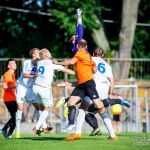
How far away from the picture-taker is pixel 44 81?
666 inches

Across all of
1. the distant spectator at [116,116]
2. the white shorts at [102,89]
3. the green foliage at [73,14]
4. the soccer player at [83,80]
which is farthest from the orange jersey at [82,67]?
the green foliage at [73,14]

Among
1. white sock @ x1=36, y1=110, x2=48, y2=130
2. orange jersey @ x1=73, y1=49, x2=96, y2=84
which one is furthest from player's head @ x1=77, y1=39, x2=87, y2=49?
white sock @ x1=36, y1=110, x2=48, y2=130

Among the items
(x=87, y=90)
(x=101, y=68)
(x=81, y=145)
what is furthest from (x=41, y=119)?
(x=81, y=145)

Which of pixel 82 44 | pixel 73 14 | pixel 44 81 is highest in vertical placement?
pixel 73 14

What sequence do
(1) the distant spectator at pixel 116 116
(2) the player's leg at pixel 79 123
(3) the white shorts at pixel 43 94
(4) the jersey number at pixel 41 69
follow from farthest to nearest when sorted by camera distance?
(1) the distant spectator at pixel 116 116 < (3) the white shorts at pixel 43 94 < (4) the jersey number at pixel 41 69 < (2) the player's leg at pixel 79 123

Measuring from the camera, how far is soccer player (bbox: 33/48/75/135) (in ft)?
54.1

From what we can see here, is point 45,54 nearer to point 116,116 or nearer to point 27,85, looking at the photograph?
point 27,85

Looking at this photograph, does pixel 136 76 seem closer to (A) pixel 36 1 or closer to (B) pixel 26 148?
(A) pixel 36 1

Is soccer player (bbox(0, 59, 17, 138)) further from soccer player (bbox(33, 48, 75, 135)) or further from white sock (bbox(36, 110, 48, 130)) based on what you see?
white sock (bbox(36, 110, 48, 130))

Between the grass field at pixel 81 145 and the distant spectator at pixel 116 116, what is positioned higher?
the grass field at pixel 81 145

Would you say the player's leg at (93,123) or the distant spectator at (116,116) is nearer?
the player's leg at (93,123)

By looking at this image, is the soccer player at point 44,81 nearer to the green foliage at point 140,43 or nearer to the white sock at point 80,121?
the white sock at point 80,121

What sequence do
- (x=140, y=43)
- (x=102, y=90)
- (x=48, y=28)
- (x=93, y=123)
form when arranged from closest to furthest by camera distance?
(x=102, y=90)
(x=93, y=123)
(x=48, y=28)
(x=140, y=43)

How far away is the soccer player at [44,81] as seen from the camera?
16500mm
